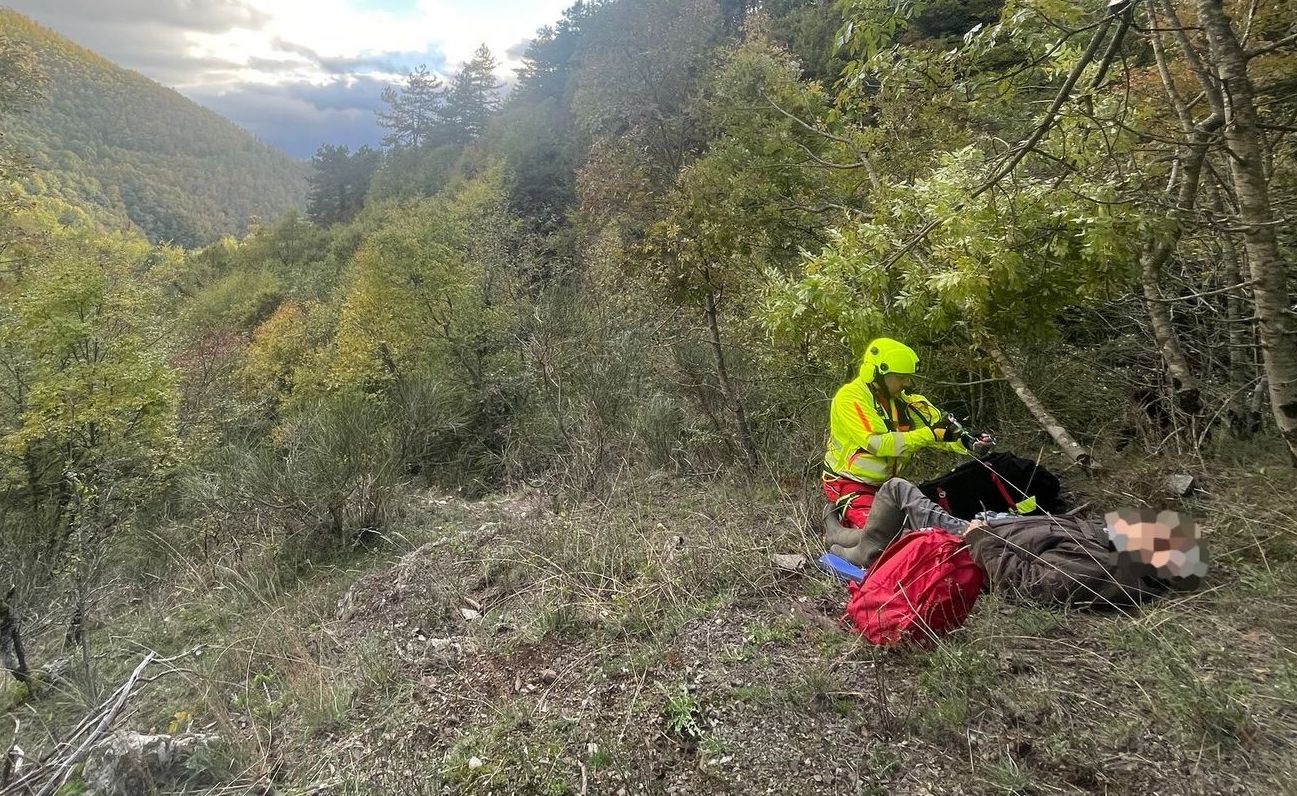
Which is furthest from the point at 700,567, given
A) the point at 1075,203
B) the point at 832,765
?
the point at 1075,203

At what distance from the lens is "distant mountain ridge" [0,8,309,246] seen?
61.7 metres

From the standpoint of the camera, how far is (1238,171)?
7.77 feet

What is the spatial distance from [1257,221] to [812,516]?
266cm

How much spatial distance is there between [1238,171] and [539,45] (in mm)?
42427

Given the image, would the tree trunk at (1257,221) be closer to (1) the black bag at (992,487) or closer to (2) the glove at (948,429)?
(1) the black bag at (992,487)

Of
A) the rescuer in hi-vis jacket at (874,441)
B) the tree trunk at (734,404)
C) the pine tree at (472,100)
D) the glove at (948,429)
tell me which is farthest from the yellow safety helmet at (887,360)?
the pine tree at (472,100)

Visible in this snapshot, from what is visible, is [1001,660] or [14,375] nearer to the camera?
[1001,660]

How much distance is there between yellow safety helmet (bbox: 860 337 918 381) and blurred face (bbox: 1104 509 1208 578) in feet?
4.37

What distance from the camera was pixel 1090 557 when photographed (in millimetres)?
2768

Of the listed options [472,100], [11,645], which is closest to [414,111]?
[472,100]

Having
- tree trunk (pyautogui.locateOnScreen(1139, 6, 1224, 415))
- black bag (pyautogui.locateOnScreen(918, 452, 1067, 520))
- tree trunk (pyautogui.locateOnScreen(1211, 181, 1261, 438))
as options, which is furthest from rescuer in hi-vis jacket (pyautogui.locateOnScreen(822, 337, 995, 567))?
tree trunk (pyautogui.locateOnScreen(1211, 181, 1261, 438))

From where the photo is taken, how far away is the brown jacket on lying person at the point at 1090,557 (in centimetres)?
256

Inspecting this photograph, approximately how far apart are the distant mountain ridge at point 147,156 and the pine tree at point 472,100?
1499 cm

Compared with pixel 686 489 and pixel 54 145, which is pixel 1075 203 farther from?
pixel 54 145
